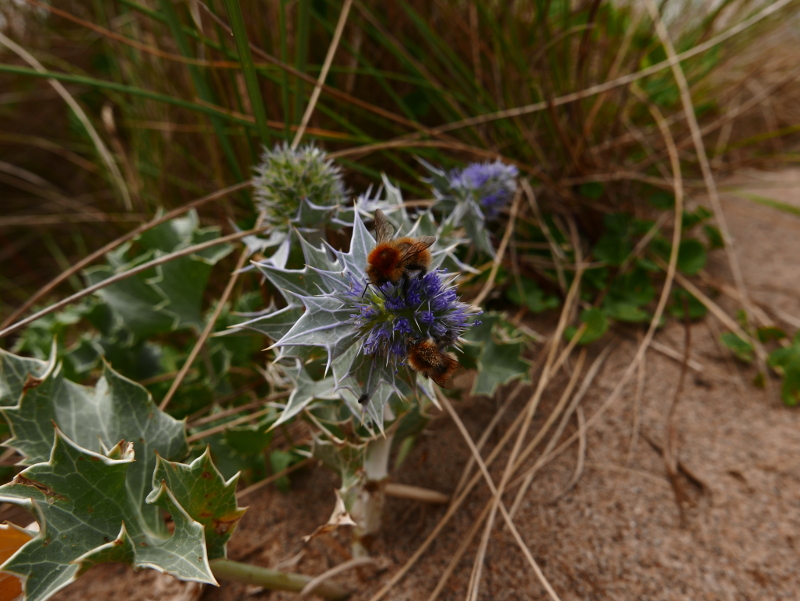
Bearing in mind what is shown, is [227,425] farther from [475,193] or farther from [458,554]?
[475,193]

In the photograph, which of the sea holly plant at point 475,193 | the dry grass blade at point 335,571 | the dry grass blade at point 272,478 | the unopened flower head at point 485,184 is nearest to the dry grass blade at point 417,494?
the dry grass blade at point 335,571

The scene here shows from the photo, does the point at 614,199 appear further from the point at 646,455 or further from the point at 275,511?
the point at 275,511

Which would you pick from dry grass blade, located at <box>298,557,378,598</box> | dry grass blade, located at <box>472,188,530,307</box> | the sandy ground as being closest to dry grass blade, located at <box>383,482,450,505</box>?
the sandy ground

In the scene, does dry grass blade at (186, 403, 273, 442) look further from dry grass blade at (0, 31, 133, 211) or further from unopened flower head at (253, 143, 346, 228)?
dry grass blade at (0, 31, 133, 211)

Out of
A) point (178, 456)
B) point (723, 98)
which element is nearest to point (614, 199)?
point (723, 98)

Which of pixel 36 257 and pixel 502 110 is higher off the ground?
pixel 502 110

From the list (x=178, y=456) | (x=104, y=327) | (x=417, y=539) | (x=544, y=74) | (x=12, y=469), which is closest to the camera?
(x=178, y=456)

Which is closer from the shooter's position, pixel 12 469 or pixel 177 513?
pixel 177 513

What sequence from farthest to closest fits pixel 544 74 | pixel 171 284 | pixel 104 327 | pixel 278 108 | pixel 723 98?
pixel 723 98
pixel 278 108
pixel 544 74
pixel 104 327
pixel 171 284
